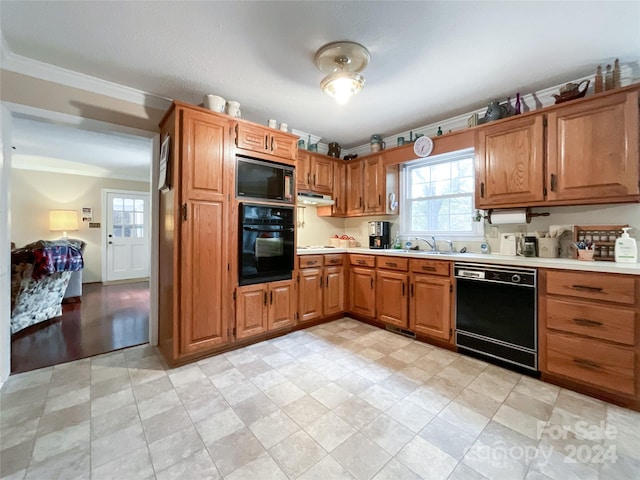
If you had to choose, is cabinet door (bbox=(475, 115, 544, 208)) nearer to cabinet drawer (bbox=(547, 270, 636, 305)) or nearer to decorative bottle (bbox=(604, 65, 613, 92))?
decorative bottle (bbox=(604, 65, 613, 92))

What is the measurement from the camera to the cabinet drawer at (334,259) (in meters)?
3.29

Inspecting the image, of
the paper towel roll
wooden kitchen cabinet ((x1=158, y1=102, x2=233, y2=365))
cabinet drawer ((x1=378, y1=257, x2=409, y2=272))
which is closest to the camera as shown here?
wooden kitchen cabinet ((x1=158, y1=102, x2=233, y2=365))

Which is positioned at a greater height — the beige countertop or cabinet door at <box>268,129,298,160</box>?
cabinet door at <box>268,129,298,160</box>

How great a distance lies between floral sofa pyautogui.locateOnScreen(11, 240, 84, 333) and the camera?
2.94m

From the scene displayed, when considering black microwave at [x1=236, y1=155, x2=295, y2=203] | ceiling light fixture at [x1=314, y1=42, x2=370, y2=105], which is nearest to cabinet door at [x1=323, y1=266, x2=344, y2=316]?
→ black microwave at [x1=236, y1=155, x2=295, y2=203]

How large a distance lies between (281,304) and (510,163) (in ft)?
8.53

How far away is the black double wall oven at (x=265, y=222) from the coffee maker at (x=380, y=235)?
127cm

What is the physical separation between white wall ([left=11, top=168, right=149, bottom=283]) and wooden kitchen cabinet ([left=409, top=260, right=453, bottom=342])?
6539 millimetres

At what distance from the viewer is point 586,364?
72.7 inches

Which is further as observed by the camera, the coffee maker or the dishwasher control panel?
the coffee maker

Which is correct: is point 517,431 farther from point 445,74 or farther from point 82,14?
point 82,14

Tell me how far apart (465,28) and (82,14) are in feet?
7.91

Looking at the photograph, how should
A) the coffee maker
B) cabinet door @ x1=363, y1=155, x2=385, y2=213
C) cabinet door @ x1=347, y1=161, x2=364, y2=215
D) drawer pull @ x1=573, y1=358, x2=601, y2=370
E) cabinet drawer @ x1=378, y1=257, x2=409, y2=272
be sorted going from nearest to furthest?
drawer pull @ x1=573, y1=358, x2=601, y2=370
cabinet drawer @ x1=378, y1=257, x2=409, y2=272
cabinet door @ x1=363, y1=155, x2=385, y2=213
the coffee maker
cabinet door @ x1=347, y1=161, x2=364, y2=215

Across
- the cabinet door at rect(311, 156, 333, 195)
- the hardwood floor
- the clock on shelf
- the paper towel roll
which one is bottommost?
the hardwood floor
